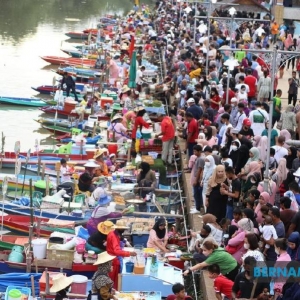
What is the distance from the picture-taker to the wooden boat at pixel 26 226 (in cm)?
1560

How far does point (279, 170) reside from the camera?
579 inches

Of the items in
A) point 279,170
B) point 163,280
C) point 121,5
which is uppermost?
point 279,170

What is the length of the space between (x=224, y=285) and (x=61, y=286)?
7.39ft

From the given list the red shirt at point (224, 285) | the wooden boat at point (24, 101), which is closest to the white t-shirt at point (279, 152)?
Answer: the red shirt at point (224, 285)

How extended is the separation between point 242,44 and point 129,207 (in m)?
16.1

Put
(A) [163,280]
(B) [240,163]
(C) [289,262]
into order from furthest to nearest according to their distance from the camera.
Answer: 1. (B) [240,163]
2. (A) [163,280]
3. (C) [289,262]

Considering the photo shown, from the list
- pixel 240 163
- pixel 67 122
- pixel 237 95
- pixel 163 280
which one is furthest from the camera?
pixel 67 122

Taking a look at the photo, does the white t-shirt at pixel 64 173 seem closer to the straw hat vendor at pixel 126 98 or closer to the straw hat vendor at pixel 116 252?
the straw hat vendor at pixel 126 98

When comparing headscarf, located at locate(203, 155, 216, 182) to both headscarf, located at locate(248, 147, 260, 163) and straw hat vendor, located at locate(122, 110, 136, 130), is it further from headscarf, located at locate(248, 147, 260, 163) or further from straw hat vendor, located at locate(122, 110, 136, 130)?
straw hat vendor, located at locate(122, 110, 136, 130)

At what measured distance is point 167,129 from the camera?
1953 cm

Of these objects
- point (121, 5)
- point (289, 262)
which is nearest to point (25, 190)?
point (289, 262)

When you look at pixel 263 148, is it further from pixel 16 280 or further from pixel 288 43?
pixel 288 43

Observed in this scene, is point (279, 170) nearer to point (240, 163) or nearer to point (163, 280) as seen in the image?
point (240, 163)

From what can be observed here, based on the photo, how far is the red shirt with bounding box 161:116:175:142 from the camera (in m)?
19.5
